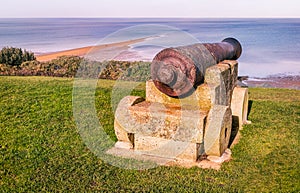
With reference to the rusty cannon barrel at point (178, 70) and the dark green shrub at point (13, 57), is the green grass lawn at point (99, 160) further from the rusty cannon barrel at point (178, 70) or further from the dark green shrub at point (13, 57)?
the dark green shrub at point (13, 57)

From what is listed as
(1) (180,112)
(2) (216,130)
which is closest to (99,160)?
(1) (180,112)

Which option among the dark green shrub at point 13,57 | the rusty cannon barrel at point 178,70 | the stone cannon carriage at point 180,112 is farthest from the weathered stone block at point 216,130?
the dark green shrub at point 13,57

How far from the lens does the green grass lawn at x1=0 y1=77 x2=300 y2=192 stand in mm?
5617

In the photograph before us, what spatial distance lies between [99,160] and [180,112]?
1703 mm

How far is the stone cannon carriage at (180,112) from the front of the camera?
6066 mm

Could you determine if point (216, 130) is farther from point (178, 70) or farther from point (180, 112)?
point (178, 70)

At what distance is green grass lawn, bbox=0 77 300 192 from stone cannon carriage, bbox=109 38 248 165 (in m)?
0.43

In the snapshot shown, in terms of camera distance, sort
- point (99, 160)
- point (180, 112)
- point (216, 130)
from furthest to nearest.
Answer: point (99, 160), point (180, 112), point (216, 130)

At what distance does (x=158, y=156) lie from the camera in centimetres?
665

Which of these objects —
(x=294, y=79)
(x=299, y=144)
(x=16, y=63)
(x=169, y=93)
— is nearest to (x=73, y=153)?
(x=169, y=93)

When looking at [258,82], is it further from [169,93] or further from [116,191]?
[116,191]

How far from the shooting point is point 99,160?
6.56 meters

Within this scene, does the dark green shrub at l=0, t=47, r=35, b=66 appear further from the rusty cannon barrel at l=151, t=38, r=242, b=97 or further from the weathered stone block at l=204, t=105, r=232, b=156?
the weathered stone block at l=204, t=105, r=232, b=156

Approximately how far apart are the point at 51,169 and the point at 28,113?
3108mm
